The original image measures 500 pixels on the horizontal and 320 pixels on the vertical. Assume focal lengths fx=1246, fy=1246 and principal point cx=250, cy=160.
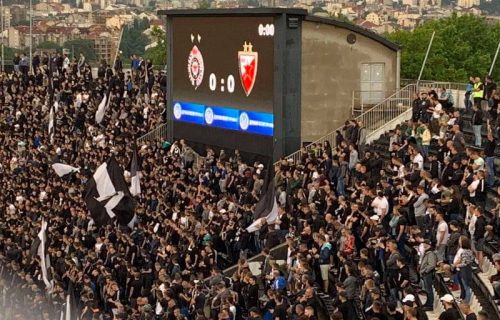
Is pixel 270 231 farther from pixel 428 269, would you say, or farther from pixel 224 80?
pixel 224 80

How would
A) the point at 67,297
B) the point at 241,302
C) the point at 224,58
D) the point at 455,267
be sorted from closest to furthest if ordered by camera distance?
the point at 455,267, the point at 241,302, the point at 67,297, the point at 224,58

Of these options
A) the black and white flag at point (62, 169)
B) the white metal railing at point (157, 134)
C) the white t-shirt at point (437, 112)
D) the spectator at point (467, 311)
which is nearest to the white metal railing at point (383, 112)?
the white t-shirt at point (437, 112)

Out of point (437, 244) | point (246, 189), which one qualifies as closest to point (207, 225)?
point (246, 189)

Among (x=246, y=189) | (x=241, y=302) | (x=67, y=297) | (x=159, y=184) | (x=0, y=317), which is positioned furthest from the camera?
(x=159, y=184)

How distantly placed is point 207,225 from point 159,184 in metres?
6.24

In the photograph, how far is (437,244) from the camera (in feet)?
69.9

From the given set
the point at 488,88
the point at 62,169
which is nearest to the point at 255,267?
the point at 488,88

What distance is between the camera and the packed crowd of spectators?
68.9ft

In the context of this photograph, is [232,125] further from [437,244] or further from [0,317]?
[437,244]

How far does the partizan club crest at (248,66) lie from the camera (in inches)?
1361

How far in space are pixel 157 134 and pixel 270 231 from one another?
1490cm

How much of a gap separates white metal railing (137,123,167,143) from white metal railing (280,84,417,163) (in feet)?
26.4

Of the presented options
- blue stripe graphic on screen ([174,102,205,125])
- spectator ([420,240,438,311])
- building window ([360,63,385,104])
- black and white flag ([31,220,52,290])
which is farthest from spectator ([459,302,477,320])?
blue stripe graphic on screen ([174,102,205,125])

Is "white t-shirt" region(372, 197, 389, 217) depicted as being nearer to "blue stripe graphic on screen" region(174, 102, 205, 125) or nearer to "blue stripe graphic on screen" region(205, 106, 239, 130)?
"blue stripe graphic on screen" region(205, 106, 239, 130)
